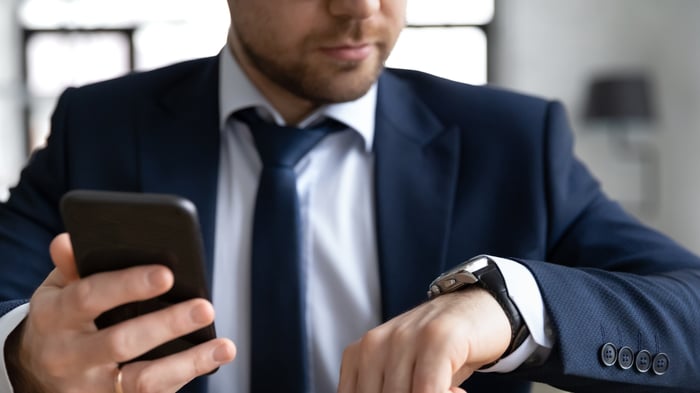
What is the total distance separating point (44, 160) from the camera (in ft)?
4.27

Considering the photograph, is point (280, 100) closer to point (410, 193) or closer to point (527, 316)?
point (410, 193)

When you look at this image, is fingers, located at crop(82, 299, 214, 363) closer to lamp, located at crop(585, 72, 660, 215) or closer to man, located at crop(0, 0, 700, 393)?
man, located at crop(0, 0, 700, 393)


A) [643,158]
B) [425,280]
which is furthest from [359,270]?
[643,158]

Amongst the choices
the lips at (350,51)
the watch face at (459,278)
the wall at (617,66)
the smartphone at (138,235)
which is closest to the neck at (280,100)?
the lips at (350,51)

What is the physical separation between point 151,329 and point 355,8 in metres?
0.50

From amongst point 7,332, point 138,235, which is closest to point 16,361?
point 7,332

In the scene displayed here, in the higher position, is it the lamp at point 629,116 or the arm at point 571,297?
the arm at point 571,297

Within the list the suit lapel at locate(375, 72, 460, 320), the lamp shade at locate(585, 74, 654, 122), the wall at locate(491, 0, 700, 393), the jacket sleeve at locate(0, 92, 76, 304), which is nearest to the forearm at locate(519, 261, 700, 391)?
the suit lapel at locate(375, 72, 460, 320)

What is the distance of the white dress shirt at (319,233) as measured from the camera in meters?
1.16

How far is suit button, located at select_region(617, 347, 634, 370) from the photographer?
97 centimetres

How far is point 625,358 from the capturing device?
974 millimetres

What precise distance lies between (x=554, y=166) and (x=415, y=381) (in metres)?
0.53

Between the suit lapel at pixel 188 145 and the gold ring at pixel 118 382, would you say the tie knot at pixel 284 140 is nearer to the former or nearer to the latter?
the suit lapel at pixel 188 145

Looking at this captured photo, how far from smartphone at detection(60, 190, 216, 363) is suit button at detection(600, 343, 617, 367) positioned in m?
0.42
